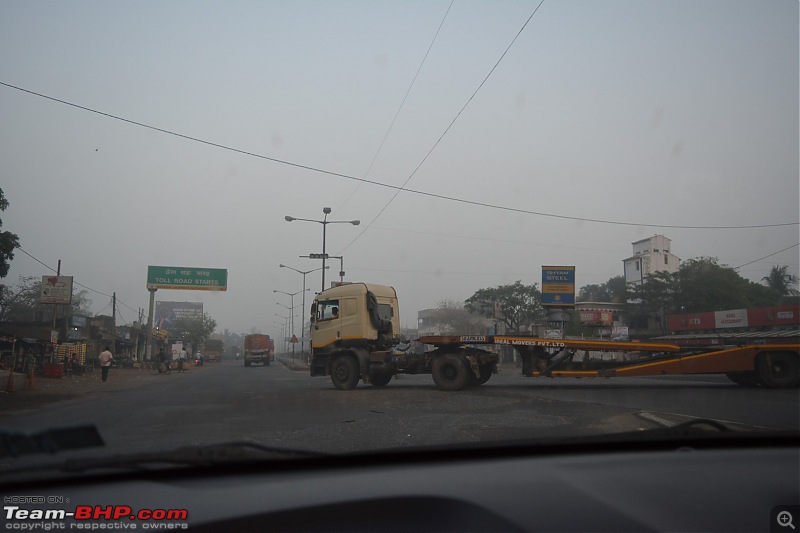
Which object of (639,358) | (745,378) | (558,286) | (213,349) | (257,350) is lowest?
(213,349)

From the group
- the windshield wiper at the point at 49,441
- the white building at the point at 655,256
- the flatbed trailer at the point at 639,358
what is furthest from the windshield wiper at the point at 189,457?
the white building at the point at 655,256

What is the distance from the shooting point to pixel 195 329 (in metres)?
86.7

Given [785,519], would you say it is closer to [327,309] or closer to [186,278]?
[327,309]

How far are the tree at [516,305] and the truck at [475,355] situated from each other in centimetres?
3523

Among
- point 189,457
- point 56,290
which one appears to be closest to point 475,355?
point 189,457

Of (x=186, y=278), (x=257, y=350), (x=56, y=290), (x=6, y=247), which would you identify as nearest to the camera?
(x=6, y=247)

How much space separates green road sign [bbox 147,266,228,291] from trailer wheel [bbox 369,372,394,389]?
25.0 m

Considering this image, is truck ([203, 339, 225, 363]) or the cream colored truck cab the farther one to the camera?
truck ([203, 339, 225, 363])

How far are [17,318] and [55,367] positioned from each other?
4475 centimetres

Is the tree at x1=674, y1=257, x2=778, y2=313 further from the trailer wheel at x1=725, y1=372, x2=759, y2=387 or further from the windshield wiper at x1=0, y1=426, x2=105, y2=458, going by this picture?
the windshield wiper at x1=0, y1=426, x2=105, y2=458

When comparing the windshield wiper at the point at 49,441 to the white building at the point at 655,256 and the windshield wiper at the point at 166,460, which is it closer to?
the windshield wiper at the point at 166,460

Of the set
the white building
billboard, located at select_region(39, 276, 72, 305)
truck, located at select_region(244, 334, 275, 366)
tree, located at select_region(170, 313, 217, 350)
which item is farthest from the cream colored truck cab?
tree, located at select_region(170, 313, 217, 350)

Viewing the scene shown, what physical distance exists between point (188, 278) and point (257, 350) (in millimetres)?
16888

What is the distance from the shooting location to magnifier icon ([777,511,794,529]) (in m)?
2.45
